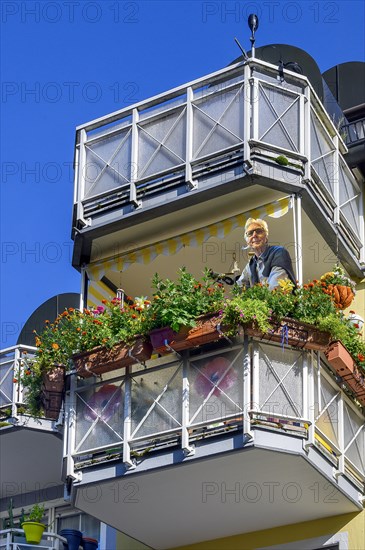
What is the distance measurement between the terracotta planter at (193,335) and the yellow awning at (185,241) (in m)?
2.28

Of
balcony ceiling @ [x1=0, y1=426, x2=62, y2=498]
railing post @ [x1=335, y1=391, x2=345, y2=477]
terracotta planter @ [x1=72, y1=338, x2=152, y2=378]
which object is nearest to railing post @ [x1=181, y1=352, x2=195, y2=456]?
terracotta planter @ [x1=72, y1=338, x2=152, y2=378]

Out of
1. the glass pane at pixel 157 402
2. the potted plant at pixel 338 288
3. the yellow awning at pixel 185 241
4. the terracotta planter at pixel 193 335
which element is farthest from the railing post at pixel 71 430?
the potted plant at pixel 338 288

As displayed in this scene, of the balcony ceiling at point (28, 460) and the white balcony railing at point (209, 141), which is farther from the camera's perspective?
the balcony ceiling at point (28, 460)

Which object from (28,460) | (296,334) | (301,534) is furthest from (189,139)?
(28,460)

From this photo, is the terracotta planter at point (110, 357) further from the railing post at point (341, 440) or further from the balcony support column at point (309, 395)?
the railing post at point (341, 440)

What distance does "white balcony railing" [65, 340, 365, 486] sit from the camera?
16.6 m

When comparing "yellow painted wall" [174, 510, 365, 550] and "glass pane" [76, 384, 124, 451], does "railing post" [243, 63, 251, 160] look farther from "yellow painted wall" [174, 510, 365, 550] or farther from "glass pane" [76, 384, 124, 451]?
"yellow painted wall" [174, 510, 365, 550]

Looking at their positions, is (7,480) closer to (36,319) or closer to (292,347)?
(36,319)

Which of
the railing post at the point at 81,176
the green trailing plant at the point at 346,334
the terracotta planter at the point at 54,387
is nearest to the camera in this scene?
the green trailing plant at the point at 346,334

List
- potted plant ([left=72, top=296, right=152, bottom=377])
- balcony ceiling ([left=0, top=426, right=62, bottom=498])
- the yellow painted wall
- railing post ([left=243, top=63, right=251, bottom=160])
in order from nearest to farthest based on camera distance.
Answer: potted plant ([left=72, top=296, right=152, bottom=377]) < the yellow painted wall < railing post ([left=243, top=63, right=251, bottom=160]) < balcony ceiling ([left=0, top=426, right=62, bottom=498])

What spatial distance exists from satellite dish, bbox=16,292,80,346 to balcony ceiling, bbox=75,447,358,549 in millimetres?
7619

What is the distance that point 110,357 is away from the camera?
17.5m

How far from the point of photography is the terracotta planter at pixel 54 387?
720 inches

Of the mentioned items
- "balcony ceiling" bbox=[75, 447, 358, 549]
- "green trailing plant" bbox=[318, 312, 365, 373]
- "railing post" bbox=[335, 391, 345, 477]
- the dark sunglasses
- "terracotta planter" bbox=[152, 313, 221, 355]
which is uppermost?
the dark sunglasses
